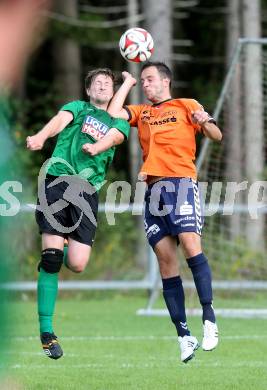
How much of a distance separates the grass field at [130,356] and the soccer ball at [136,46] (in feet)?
6.59

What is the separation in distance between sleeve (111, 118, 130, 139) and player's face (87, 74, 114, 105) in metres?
0.17

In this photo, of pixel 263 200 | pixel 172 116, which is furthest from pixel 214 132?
pixel 263 200

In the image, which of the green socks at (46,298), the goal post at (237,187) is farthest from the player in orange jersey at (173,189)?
the goal post at (237,187)

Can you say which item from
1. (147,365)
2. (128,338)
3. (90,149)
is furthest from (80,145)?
(128,338)

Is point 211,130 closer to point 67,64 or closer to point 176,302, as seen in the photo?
point 176,302

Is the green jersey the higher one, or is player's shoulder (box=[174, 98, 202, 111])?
player's shoulder (box=[174, 98, 202, 111])

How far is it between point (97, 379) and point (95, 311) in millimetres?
5665

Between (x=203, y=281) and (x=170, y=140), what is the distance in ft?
3.43

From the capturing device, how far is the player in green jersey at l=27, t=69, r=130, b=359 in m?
7.96

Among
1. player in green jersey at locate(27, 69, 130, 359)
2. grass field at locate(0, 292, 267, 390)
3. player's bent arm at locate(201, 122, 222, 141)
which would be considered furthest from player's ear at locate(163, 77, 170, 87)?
grass field at locate(0, 292, 267, 390)

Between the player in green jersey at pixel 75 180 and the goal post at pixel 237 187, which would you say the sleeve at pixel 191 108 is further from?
the goal post at pixel 237 187

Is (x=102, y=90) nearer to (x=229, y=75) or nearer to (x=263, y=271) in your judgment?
(x=229, y=75)

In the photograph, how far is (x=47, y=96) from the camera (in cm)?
2261

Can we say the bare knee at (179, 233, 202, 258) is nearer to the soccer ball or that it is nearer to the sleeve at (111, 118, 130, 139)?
the sleeve at (111, 118, 130, 139)
